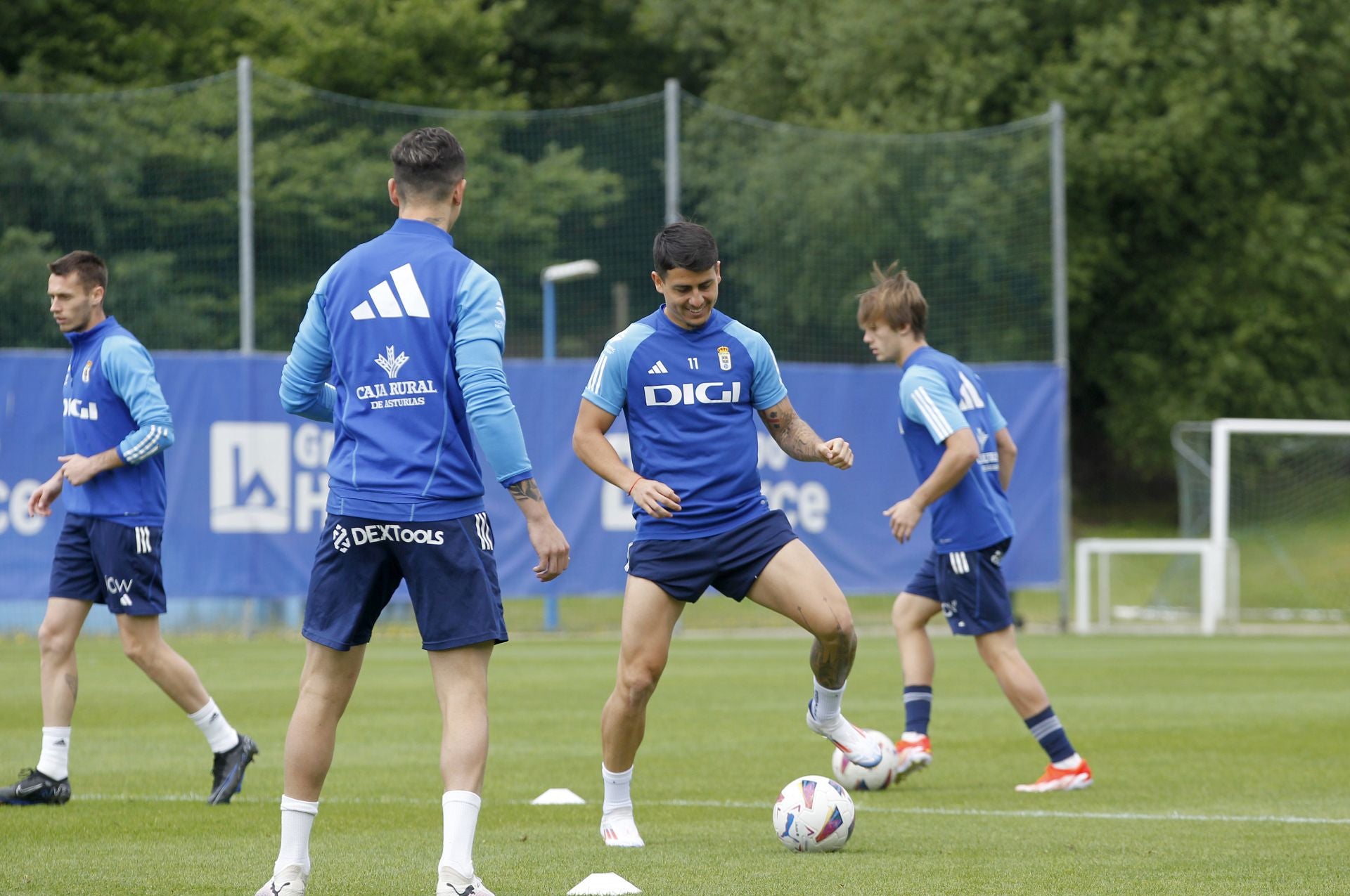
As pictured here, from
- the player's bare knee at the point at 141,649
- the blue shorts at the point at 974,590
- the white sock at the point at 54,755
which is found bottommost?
the white sock at the point at 54,755

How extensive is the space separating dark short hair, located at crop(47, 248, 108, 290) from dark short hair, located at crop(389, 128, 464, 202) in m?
3.00

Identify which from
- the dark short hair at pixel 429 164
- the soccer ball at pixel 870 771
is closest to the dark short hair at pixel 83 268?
the dark short hair at pixel 429 164

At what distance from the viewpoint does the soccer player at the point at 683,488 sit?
20.9 ft

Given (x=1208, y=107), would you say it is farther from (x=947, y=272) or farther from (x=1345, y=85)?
(x=947, y=272)

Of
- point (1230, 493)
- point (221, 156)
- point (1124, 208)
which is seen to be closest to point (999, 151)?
point (1230, 493)

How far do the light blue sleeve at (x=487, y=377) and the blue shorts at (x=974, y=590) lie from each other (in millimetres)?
3779

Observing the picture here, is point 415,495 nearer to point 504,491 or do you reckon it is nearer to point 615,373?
point 615,373

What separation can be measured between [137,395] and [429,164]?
302cm

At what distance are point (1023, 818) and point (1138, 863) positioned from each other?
1221 millimetres

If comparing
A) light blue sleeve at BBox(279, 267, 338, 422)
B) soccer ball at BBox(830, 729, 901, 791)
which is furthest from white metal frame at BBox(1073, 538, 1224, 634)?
light blue sleeve at BBox(279, 267, 338, 422)

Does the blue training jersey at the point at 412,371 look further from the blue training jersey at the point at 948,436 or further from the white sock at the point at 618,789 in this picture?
the blue training jersey at the point at 948,436

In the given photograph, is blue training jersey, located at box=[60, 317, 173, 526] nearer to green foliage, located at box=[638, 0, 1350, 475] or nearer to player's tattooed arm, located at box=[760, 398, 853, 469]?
player's tattooed arm, located at box=[760, 398, 853, 469]

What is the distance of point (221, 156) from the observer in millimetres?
18734

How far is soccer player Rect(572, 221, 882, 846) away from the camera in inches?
251
